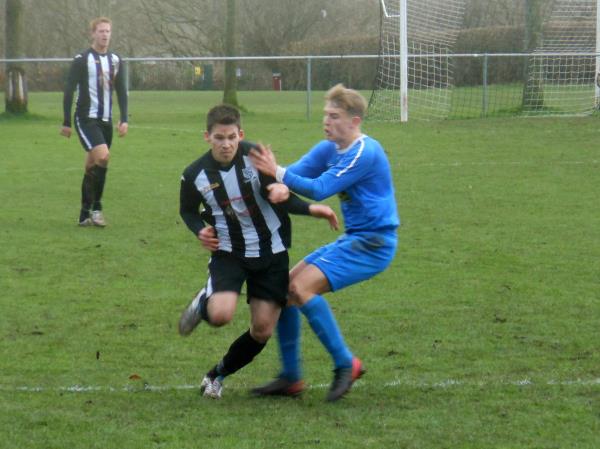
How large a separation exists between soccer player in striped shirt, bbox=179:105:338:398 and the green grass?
324mm

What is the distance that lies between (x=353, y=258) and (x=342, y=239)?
13cm

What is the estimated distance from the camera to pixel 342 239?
5.71m

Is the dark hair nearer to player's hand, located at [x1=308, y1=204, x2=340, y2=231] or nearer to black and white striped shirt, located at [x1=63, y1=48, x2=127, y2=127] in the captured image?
player's hand, located at [x1=308, y1=204, x2=340, y2=231]

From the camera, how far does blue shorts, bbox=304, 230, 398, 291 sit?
18.4 ft

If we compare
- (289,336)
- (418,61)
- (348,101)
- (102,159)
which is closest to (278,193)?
(348,101)

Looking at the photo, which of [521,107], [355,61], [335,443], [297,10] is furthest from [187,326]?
[297,10]

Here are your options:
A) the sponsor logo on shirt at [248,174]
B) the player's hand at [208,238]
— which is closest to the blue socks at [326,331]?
the player's hand at [208,238]

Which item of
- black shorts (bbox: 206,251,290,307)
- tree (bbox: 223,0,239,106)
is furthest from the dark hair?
tree (bbox: 223,0,239,106)

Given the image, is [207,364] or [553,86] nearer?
[207,364]

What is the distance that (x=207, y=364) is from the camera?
6.16 metres

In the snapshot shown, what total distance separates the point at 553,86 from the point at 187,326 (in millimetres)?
20102

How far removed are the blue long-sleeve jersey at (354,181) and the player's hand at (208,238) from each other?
1.42ft

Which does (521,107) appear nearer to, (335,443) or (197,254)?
(197,254)

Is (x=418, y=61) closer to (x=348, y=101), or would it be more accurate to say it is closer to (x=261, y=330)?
(x=348, y=101)
